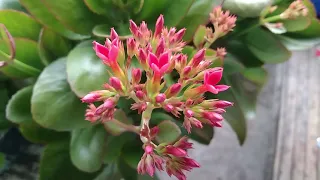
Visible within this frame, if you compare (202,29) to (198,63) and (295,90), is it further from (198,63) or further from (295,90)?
(295,90)

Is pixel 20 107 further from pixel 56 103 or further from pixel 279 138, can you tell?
pixel 279 138

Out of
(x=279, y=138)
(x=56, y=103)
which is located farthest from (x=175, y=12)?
(x=279, y=138)

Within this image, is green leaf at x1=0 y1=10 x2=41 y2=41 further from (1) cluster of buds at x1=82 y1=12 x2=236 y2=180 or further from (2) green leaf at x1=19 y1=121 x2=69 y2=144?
(1) cluster of buds at x1=82 y1=12 x2=236 y2=180

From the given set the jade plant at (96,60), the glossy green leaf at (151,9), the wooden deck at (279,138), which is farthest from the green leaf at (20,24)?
the wooden deck at (279,138)

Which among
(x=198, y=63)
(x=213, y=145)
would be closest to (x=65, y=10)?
(x=198, y=63)

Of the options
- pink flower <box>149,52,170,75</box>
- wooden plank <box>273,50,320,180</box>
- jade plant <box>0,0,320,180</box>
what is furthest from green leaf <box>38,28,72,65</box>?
wooden plank <box>273,50,320,180</box>

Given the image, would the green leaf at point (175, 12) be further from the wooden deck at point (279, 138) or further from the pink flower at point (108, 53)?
the wooden deck at point (279, 138)
